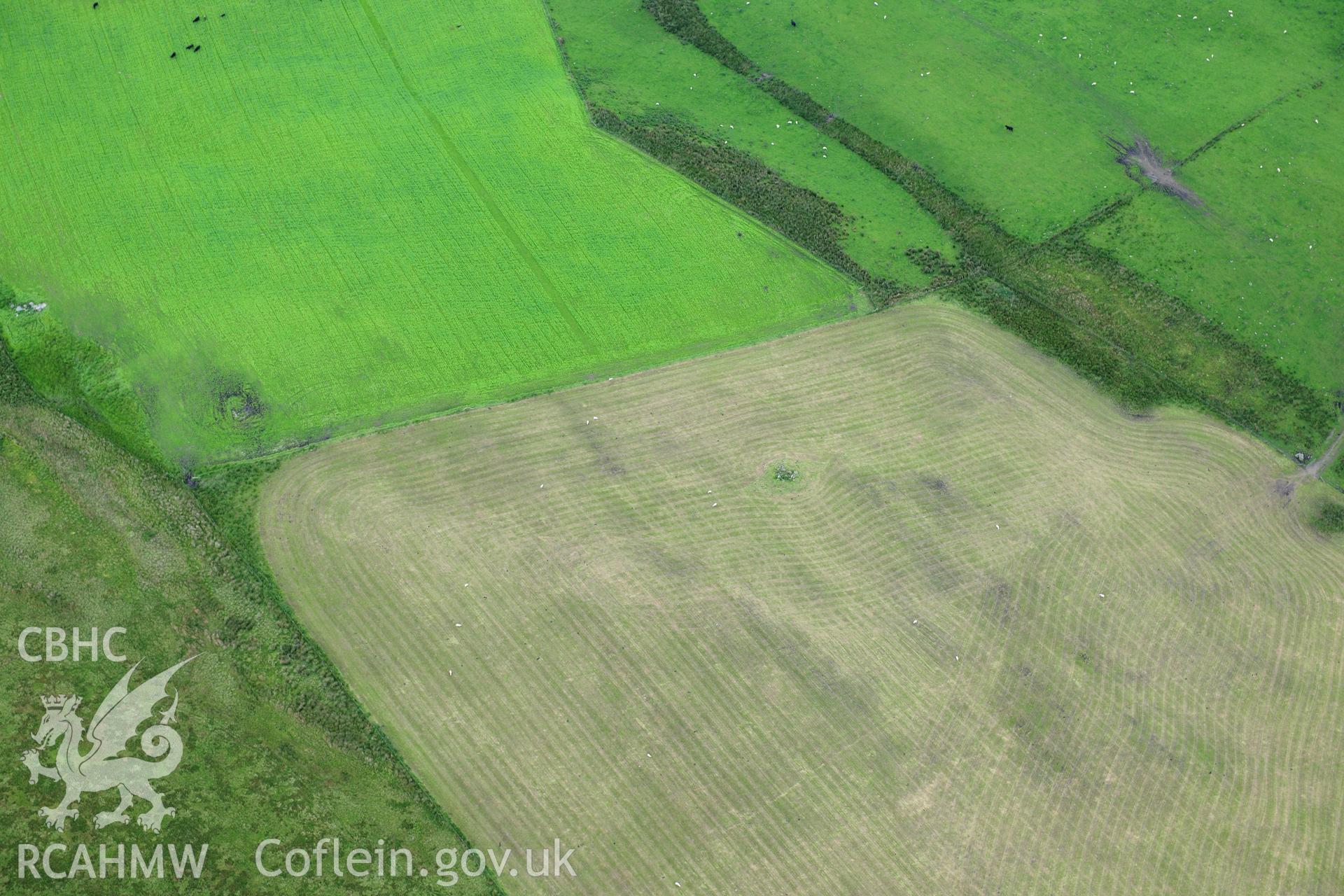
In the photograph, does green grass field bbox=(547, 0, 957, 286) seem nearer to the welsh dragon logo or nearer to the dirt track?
the dirt track

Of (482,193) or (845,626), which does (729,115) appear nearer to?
(482,193)

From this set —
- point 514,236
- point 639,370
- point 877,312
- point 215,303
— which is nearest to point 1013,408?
point 877,312

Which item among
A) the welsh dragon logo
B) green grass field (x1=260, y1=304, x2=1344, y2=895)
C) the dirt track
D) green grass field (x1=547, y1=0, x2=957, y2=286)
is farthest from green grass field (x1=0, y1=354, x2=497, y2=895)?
the dirt track

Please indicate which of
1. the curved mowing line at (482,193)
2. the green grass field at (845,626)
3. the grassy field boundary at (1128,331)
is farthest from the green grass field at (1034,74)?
the curved mowing line at (482,193)

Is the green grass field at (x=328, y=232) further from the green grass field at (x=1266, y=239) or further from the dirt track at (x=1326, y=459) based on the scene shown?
the dirt track at (x=1326, y=459)

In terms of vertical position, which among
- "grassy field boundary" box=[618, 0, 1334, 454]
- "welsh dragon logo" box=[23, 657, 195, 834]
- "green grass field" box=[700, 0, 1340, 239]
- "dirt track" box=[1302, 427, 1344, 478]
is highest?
"green grass field" box=[700, 0, 1340, 239]

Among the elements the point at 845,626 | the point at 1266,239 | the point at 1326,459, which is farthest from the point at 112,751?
the point at 1266,239

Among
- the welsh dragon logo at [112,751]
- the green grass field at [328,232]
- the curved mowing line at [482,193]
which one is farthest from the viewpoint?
the curved mowing line at [482,193]
